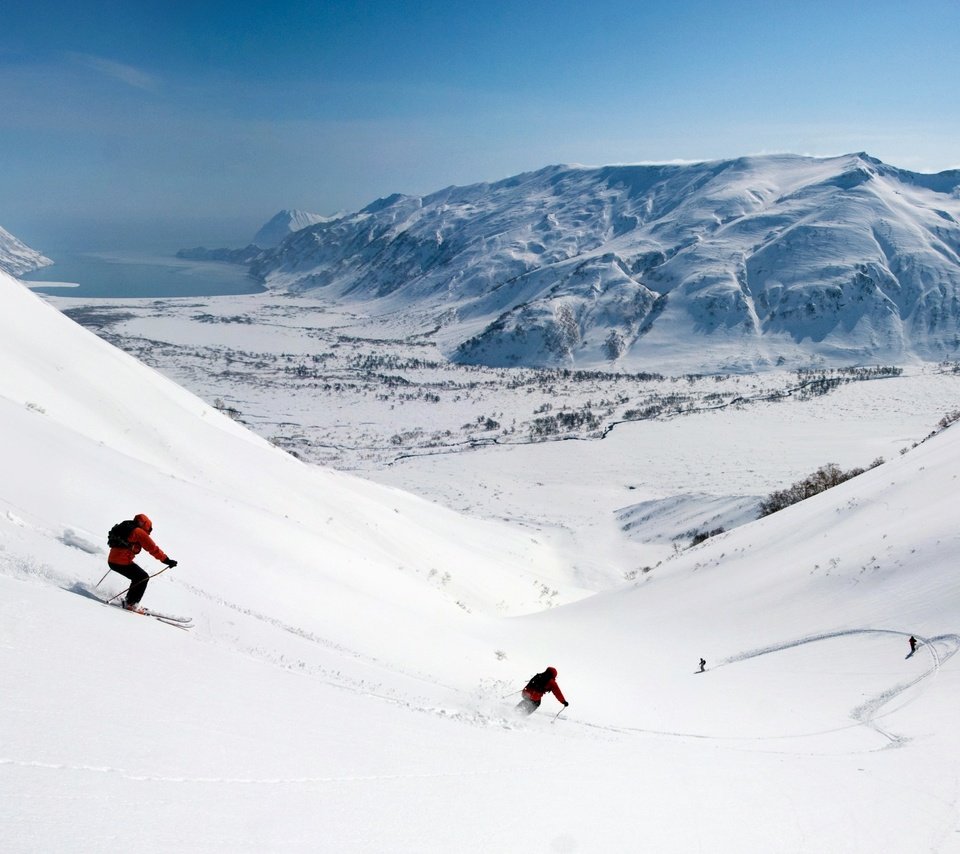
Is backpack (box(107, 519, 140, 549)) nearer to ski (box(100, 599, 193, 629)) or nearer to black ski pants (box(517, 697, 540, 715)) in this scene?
ski (box(100, 599, 193, 629))

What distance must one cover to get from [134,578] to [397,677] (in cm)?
452

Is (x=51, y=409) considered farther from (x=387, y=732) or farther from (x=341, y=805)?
(x=341, y=805)

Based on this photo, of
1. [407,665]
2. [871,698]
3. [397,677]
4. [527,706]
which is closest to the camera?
[397,677]

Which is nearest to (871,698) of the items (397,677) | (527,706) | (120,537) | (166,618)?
(527,706)

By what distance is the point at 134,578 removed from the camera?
8.98 m

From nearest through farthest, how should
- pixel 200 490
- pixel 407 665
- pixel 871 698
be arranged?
1. pixel 407 665
2. pixel 871 698
3. pixel 200 490

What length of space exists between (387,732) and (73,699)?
10.7 feet

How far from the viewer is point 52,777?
4.36 metres

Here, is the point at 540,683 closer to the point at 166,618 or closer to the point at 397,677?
the point at 397,677

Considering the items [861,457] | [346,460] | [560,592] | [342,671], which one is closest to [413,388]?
[346,460]

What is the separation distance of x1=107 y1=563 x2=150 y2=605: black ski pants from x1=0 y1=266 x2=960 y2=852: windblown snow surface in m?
0.44

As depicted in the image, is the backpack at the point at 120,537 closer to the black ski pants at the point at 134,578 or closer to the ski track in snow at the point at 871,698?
the black ski pants at the point at 134,578

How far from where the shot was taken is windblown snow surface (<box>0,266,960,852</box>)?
516 centimetres

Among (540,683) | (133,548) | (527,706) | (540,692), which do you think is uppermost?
(133,548)
